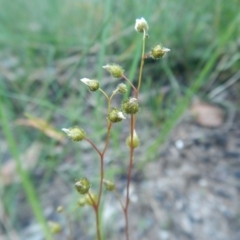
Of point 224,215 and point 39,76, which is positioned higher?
point 39,76

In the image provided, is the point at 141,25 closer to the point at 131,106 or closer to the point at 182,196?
the point at 131,106

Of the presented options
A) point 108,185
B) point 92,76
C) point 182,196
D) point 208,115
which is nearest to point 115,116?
point 108,185

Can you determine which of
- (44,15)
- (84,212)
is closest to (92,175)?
(84,212)

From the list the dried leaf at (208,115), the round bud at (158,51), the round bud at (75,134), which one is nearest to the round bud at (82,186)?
the round bud at (75,134)

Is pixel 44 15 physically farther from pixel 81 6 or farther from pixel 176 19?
pixel 176 19

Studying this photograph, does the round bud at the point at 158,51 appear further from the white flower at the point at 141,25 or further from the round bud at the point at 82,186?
the round bud at the point at 82,186

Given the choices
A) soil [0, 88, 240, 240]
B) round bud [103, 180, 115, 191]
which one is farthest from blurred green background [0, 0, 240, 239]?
round bud [103, 180, 115, 191]

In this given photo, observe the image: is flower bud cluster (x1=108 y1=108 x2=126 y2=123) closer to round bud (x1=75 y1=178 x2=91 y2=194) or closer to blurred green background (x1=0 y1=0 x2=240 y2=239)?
round bud (x1=75 y1=178 x2=91 y2=194)
